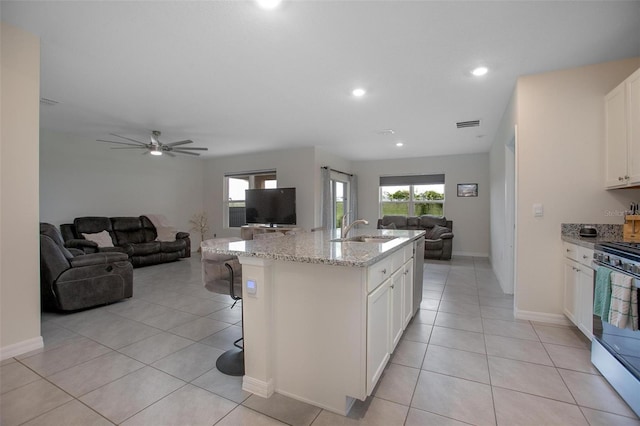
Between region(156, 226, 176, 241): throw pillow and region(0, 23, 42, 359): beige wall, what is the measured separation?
13.3 ft

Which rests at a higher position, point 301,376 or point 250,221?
point 250,221

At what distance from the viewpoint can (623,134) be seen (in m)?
2.43

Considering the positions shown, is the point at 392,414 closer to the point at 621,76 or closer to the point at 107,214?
the point at 621,76

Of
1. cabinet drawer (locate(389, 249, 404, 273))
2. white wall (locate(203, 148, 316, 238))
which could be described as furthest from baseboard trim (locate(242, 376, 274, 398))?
white wall (locate(203, 148, 316, 238))

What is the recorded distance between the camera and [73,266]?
3240 mm

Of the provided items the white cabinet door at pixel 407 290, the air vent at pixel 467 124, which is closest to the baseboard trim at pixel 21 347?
the white cabinet door at pixel 407 290

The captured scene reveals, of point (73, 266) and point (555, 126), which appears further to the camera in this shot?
point (73, 266)

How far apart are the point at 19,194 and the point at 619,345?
4.41 metres

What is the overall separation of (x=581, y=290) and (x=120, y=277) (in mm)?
4862

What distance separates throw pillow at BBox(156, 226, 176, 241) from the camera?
6.35m

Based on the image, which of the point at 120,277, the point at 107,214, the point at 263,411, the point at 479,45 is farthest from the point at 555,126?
the point at 107,214

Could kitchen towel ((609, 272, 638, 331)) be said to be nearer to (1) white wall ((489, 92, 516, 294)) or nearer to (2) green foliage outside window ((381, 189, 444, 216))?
(1) white wall ((489, 92, 516, 294))

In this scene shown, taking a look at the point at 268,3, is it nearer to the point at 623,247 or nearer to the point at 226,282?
the point at 226,282

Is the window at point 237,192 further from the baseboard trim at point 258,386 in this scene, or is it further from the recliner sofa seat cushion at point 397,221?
the baseboard trim at point 258,386
